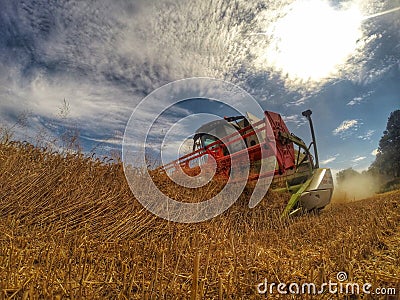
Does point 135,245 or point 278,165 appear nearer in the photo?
point 135,245

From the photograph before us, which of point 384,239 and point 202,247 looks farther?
point 202,247

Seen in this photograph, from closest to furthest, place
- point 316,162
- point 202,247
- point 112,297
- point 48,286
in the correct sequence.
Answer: point 48,286
point 112,297
point 202,247
point 316,162

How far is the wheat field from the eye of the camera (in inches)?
75.2

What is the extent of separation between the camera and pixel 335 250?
8.80 ft

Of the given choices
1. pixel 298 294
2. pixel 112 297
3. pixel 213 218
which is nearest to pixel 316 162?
pixel 213 218

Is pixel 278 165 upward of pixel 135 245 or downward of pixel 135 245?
upward

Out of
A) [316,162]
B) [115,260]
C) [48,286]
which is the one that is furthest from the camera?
[316,162]

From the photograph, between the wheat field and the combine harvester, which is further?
the combine harvester

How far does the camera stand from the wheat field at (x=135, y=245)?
75.2 inches

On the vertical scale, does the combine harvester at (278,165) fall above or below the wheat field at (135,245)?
above

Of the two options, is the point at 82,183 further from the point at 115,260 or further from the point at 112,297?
the point at 112,297

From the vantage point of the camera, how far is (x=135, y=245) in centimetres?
298

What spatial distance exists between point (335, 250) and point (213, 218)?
7.83ft

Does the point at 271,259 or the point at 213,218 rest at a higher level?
the point at 213,218
